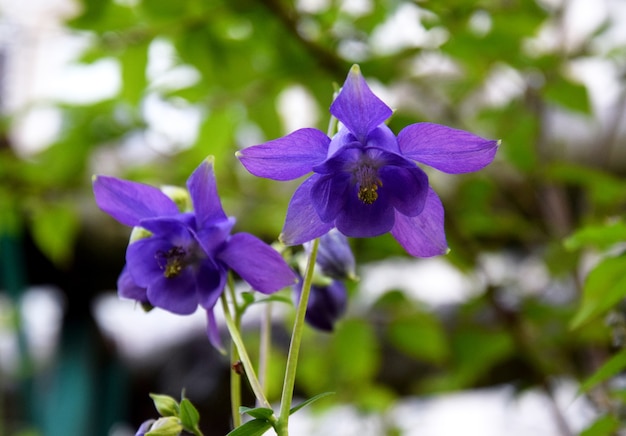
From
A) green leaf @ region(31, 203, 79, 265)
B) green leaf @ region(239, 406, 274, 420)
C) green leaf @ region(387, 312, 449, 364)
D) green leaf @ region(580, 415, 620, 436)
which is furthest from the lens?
green leaf @ region(31, 203, 79, 265)

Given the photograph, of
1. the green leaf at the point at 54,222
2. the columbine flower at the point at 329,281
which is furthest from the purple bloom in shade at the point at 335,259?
the green leaf at the point at 54,222

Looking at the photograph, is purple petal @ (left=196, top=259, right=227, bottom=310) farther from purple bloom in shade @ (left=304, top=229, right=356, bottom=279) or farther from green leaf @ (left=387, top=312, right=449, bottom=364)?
green leaf @ (left=387, top=312, right=449, bottom=364)

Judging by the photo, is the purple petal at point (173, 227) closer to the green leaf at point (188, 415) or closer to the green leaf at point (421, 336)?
the green leaf at point (188, 415)

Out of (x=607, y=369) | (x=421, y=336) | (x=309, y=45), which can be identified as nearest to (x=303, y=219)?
(x=607, y=369)

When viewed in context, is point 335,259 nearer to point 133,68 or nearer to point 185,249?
point 185,249

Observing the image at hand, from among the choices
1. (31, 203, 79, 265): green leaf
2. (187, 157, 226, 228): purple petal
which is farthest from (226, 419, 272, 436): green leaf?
(31, 203, 79, 265): green leaf

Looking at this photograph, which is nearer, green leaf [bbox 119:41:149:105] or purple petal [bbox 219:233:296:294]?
purple petal [bbox 219:233:296:294]
